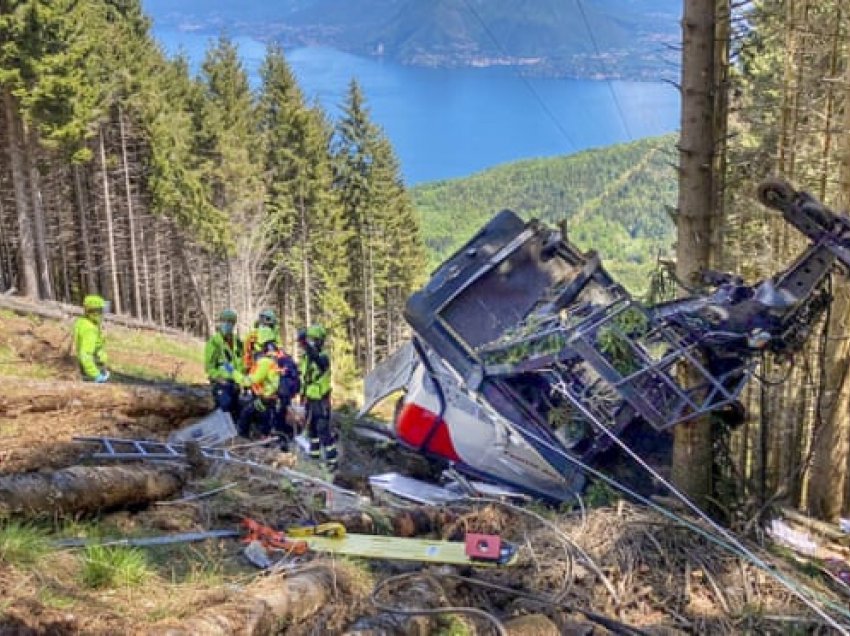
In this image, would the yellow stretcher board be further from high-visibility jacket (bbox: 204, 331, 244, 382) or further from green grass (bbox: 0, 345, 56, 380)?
green grass (bbox: 0, 345, 56, 380)

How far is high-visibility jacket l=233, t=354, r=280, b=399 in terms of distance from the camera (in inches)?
360

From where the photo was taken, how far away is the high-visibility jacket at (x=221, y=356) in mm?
9312

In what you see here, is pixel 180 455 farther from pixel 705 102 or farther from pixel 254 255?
pixel 254 255

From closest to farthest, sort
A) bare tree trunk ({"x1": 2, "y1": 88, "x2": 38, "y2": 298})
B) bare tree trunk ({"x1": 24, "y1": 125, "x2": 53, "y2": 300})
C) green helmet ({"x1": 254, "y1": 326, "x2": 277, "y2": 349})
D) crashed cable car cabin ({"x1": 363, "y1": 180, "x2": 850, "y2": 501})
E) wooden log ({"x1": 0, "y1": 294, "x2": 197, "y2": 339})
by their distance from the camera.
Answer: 1. crashed cable car cabin ({"x1": 363, "y1": 180, "x2": 850, "y2": 501})
2. green helmet ({"x1": 254, "y1": 326, "x2": 277, "y2": 349})
3. wooden log ({"x1": 0, "y1": 294, "x2": 197, "y2": 339})
4. bare tree trunk ({"x1": 2, "y1": 88, "x2": 38, "y2": 298})
5. bare tree trunk ({"x1": 24, "y1": 125, "x2": 53, "y2": 300})

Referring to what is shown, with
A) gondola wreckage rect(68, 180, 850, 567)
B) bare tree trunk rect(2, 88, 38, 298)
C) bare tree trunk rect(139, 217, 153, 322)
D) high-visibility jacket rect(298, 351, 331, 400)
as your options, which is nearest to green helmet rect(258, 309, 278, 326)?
high-visibility jacket rect(298, 351, 331, 400)

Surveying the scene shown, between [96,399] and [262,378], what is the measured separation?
176cm

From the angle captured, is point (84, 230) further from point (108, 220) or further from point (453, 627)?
point (453, 627)

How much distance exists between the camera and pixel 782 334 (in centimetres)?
624

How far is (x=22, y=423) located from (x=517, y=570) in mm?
4807

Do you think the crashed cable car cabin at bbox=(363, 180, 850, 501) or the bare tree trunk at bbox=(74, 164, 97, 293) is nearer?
the crashed cable car cabin at bbox=(363, 180, 850, 501)

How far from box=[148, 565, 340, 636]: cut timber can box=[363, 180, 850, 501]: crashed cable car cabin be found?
2.95 meters

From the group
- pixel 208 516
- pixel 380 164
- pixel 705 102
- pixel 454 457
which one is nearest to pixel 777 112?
pixel 705 102

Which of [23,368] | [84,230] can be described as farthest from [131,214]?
Result: [23,368]

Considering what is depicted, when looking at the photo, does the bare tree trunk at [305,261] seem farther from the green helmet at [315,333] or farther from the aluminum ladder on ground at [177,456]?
the aluminum ladder on ground at [177,456]
